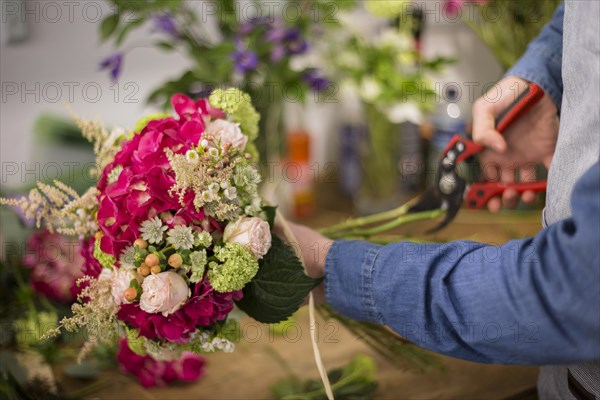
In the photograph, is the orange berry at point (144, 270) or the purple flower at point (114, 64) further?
the purple flower at point (114, 64)

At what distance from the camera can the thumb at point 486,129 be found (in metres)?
0.80

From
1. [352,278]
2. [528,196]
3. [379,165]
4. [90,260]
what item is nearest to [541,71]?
[528,196]

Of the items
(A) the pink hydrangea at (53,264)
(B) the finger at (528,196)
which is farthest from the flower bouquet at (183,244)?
(B) the finger at (528,196)

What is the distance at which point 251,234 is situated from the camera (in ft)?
1.95

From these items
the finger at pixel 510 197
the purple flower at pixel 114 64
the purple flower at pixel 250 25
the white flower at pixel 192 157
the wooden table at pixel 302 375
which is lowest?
the wooden table at pixel 302 375

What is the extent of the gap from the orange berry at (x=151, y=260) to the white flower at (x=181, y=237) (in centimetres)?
2

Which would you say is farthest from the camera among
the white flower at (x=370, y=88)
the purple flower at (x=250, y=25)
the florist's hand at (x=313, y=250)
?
the white flower at (x=370, y=88)

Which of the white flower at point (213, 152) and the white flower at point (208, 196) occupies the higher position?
the white flower at point (213, 152)

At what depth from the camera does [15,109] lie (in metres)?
1.20

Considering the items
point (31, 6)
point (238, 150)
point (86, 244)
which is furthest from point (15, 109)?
point (238, 150)

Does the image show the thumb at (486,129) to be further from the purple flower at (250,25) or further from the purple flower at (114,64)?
the purple flower at (114,64)

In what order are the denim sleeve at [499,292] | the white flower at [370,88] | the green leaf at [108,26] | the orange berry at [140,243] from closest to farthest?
the denim sleeve at [499,292] < the orange berry at [140,243] < the green leaf at [108,26] < the white flower at [370,88]

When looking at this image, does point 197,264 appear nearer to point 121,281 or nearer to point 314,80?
point 121,281

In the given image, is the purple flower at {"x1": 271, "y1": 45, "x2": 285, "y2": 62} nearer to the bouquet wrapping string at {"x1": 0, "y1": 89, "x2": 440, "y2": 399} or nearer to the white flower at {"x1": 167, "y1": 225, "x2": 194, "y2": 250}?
the bouquet wrapping string at {"x1": 0, "y1": 89, "x2": 440, "y2": 399}
